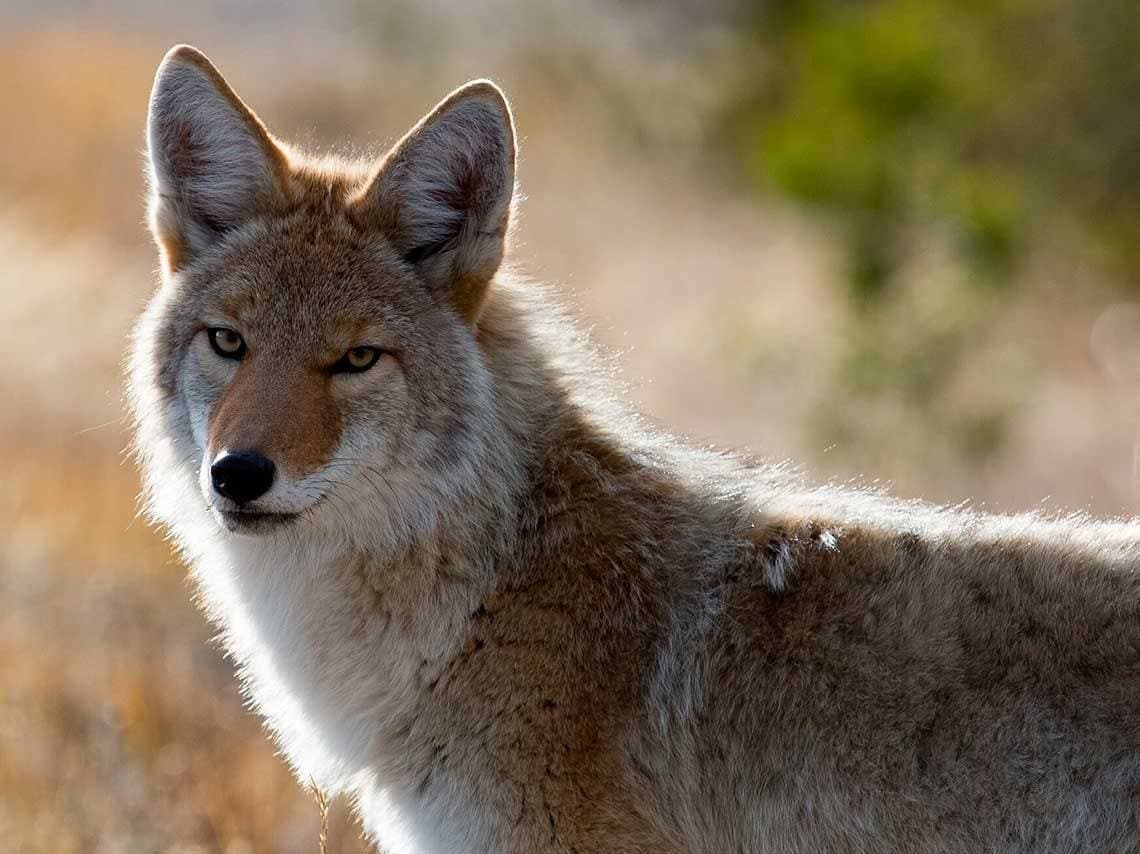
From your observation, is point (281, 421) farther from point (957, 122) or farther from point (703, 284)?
point (703, 284)

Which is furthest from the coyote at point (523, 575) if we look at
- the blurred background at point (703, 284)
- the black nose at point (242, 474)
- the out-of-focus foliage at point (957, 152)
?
the out-of-focus foliage at point (957, 152)

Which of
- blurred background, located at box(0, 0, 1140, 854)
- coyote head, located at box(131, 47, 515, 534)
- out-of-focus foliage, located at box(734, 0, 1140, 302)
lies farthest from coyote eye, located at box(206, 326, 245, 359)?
out-of-focus foliage, located at box(734, 0, 1140, 302)

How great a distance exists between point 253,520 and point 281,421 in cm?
30

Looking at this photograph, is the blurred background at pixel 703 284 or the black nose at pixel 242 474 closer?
the black nose at pixel 242 474

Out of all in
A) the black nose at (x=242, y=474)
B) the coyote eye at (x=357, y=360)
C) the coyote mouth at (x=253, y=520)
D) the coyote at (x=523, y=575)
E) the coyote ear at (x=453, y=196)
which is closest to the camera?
the coyote at (x=523, y=575)

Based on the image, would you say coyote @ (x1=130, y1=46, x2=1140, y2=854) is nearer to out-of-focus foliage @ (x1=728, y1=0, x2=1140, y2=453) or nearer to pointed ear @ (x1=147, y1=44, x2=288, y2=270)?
pointed ear @ (x1=147, y1=44, x2=288, y2=270)

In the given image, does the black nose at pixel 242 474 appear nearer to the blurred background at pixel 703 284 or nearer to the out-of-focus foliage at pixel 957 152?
the blurred background at pixel 703 284

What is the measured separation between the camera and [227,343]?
169 inches

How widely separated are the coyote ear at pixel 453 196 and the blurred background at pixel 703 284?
0.98 meters

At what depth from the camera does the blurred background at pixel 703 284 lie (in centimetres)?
695

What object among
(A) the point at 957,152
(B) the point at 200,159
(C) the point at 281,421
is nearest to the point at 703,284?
(A) the point at 957,152

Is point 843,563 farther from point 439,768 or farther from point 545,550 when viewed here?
point 439,768

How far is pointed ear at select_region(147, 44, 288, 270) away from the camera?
4531mm

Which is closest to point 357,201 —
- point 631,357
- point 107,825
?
point 107,825
